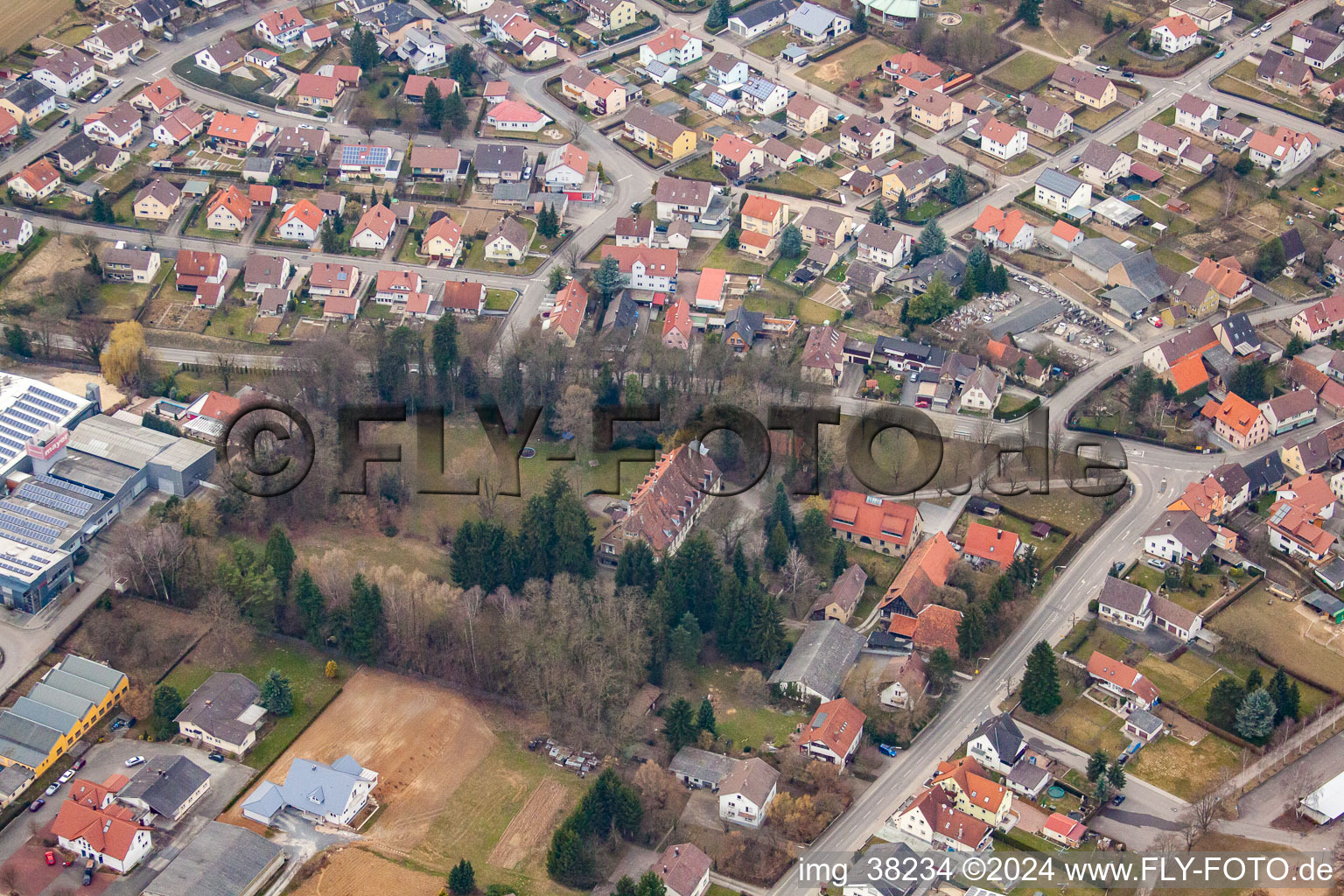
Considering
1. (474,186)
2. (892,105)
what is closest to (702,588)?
(474,186)

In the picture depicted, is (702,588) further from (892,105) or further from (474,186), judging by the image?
(892,105)

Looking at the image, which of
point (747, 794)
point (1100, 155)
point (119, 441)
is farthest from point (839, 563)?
point (1100, 155)

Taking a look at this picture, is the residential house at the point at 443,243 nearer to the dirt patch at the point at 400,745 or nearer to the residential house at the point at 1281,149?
the dirt patch at the point at 400,745

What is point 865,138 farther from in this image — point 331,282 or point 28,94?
point 28,94

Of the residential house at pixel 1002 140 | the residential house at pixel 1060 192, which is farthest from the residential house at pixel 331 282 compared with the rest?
the residential house at pixel 1060 192

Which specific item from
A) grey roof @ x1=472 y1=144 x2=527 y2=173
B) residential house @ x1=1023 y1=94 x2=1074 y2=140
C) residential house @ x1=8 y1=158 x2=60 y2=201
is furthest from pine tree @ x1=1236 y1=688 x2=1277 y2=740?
residential house @ x1=8 y1=158 x2=60 y2=201

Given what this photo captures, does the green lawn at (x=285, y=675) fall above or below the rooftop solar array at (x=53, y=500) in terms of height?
below
